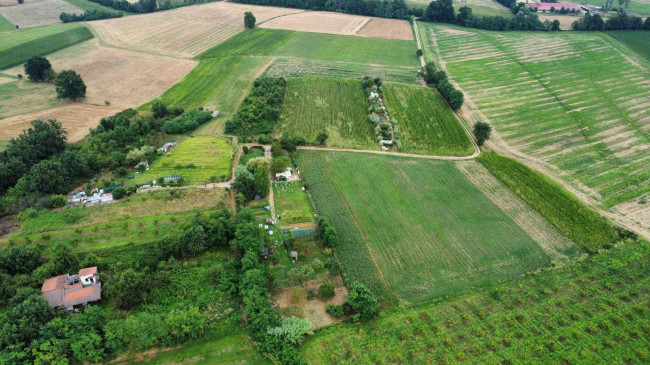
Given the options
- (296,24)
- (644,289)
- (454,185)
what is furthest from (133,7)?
(644,289)

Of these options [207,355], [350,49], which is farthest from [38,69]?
[207,355]

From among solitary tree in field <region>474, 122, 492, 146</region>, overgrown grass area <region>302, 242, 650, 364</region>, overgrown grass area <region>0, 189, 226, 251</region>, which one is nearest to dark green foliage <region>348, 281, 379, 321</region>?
overgrown grass area <region>302, 242, 650, 364</region>

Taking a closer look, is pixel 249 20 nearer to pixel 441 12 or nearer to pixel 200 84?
pixel 200 84

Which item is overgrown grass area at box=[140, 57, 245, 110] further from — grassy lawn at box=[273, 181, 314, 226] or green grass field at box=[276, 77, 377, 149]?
grassy lawn at box=[273, 181, 314, 226]

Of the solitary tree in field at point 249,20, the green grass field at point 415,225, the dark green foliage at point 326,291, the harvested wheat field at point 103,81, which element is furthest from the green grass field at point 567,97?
the harvested wheat field at point 103,81

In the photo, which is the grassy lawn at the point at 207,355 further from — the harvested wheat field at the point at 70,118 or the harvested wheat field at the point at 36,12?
the harvested wheat field at the point at 36,12

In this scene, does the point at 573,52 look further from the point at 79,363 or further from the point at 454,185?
the point at 79,363

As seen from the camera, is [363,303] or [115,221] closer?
[363,303]
